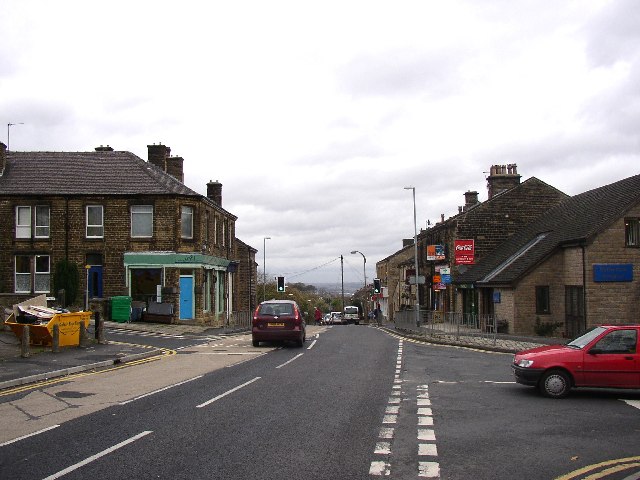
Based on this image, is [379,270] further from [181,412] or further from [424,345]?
[181,412]

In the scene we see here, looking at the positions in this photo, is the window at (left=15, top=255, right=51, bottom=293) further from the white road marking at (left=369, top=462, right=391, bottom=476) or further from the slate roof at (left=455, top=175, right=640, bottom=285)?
the white road marking at (left=369, top=462, right=391, bottom=476)

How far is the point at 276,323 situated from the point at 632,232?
643 inches

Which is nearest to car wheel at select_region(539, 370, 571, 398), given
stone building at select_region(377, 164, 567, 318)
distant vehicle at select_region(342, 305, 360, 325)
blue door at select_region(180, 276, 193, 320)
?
blue door at select_region(180, 276, 193, 320)

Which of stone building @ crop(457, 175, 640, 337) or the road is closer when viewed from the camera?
the road

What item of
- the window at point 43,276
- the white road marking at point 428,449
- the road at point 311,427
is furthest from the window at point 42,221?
the white road marking at point 428,449

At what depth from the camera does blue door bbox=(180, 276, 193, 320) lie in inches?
1390

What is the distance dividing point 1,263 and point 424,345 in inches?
905

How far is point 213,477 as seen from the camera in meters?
6.71

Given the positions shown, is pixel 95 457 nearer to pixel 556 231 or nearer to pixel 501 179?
pixel 556 231

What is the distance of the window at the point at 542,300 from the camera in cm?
3103

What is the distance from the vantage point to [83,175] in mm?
36875

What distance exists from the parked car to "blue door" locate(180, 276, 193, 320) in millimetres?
13079

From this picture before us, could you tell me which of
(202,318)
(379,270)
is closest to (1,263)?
(202,318)

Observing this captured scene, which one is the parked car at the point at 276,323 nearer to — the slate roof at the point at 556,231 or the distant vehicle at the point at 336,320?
the slate roof at the point at 556,231
